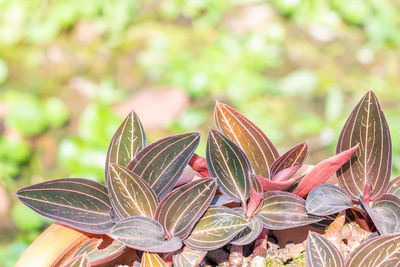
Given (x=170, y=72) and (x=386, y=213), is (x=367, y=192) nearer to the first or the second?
(x=386, y=213)

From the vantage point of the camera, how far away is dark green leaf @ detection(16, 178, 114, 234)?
0.84m

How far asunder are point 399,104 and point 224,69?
90 cm

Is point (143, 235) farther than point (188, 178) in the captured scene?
No

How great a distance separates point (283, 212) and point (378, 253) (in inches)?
7.0

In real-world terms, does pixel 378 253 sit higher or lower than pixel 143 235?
lower

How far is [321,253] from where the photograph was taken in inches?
31.2

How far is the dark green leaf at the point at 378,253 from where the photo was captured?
774 mm

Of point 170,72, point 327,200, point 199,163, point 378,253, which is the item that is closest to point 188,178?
point 199,163

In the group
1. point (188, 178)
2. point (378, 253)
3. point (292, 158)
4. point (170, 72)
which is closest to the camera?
point (378, 253)

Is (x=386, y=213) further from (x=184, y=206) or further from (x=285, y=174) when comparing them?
(x=184, y=206)

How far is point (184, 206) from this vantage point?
849mm

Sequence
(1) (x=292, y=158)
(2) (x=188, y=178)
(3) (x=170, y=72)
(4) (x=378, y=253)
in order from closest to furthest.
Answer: (4) (x=378, y=253) → (1) (x=292, y=158) → (2) (x=188, y=178) → (3) (x=170, y=72)

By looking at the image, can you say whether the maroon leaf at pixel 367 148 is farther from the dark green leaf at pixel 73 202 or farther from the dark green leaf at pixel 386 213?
the dark green leaf at pixel 73 202

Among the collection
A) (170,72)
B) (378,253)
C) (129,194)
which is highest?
(170,72)
